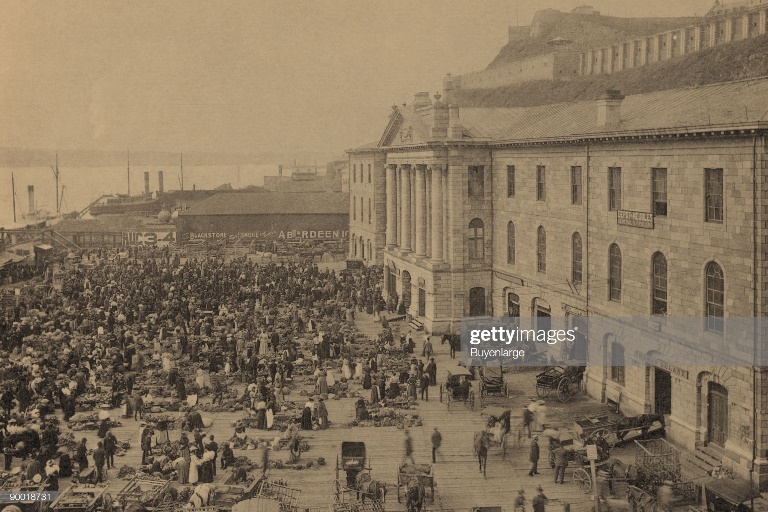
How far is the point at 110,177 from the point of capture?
447 ft

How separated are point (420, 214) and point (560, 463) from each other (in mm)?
26004

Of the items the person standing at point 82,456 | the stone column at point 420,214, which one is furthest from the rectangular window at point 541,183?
the person standing at point 82,456

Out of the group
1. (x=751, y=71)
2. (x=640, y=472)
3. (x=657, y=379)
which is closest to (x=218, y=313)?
(x=657, y=379)

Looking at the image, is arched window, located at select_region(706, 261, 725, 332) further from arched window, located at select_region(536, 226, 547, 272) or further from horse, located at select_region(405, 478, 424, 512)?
arched window, located at select_region(536, 226, 547, 272)

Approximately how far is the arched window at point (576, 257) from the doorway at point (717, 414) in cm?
1030

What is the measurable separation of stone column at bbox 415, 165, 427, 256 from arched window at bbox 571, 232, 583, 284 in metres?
14.3

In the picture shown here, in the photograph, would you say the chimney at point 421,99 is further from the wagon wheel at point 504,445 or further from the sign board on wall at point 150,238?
the sign board on wall at point 150,238

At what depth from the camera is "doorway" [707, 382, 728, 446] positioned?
25.0 metres

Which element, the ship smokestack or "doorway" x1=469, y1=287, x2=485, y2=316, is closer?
"doorway" x1=469, y1=287, x2=485, y2=316

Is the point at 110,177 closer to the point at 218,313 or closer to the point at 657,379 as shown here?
the point at 218,313

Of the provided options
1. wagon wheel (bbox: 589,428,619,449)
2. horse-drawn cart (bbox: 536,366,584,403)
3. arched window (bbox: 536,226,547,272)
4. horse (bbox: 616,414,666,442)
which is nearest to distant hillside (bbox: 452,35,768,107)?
arched window (bbox: 536,226,547,272)

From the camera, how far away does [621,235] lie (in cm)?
3138

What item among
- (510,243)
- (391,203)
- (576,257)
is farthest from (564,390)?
(391,203)

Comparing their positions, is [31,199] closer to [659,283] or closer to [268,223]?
[268,223]
